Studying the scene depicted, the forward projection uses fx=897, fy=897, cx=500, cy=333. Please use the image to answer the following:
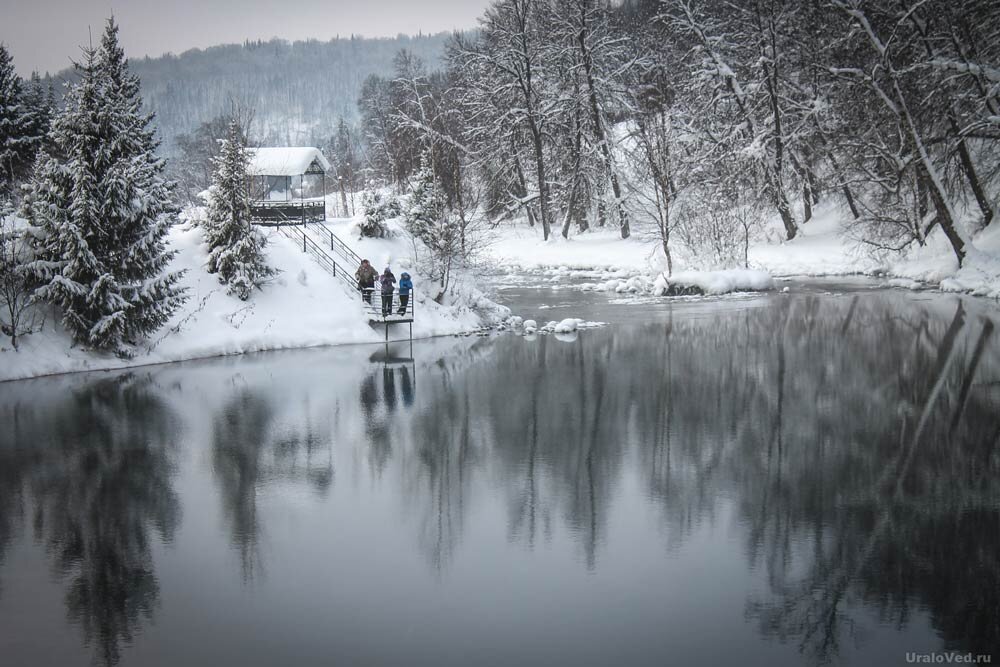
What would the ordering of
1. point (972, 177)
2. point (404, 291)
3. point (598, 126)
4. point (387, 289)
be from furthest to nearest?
point (598, 126) → point (972, 177) → point (404, 291) → point (387, 289)

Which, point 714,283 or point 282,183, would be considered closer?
point 714,283

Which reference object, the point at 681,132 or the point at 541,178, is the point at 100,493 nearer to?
the point at 681,132

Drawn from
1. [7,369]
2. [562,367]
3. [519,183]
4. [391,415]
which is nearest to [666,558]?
[391,415]

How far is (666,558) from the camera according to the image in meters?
10.2

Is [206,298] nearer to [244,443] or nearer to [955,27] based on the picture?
[244,443]

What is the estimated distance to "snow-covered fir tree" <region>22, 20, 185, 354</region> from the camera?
73.4ft

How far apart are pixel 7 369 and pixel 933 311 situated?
25.9 metres

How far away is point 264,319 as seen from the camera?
2656 centimetres

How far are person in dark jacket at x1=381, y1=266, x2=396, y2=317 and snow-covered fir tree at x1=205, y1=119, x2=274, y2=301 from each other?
153 inches

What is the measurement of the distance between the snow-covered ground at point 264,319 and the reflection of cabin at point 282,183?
207 inches

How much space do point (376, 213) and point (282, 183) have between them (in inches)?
463

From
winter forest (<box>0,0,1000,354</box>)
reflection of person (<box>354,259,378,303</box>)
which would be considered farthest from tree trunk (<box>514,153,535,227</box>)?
reflection of person (<box>354,259,378,303</box>)

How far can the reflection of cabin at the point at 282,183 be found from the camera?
3631cm

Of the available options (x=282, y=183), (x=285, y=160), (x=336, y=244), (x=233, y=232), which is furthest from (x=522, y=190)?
(x=233, y=232)
